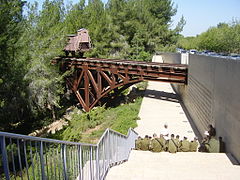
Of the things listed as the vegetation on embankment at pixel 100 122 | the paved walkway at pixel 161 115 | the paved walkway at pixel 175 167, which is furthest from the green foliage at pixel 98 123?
the paved walkway at pixel 175 167

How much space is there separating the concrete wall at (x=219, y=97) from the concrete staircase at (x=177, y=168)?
946mm

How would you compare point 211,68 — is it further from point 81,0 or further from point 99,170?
point 81,0

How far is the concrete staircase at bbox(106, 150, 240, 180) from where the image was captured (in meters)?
5.04

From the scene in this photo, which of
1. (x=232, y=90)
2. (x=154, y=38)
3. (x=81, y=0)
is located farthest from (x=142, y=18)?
(x=232, y=90)

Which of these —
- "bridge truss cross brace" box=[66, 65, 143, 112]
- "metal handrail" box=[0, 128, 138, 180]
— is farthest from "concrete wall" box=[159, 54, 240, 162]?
"bridge truss cross brace" box=[66, 65, 143, 112]

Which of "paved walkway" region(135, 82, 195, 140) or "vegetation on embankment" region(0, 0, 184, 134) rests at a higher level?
"vegetation on embankment" region(0, 0, 184, 134)

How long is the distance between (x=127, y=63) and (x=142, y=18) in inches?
961

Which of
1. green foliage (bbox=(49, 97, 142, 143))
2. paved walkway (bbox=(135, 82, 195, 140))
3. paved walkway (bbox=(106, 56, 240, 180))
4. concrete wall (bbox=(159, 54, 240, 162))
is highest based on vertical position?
concrete wall (bbox=(159, 54, 240, 162))

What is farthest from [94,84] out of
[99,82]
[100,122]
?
[100,122]

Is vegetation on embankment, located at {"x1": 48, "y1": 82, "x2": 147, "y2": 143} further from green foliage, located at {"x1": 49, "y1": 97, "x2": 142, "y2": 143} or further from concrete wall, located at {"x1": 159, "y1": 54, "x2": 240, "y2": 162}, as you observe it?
concrete wall, located at {"x1": 159, "y1": 54, "x2": 240, "y2": 162}

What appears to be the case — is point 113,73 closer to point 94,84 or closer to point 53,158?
point 94,84

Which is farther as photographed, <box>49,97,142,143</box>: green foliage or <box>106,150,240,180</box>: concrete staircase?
<box>49,97,142,143</box>: green foliage

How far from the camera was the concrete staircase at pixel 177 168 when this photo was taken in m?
5.04

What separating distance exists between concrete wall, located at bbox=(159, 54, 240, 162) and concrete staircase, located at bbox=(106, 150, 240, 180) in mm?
946
